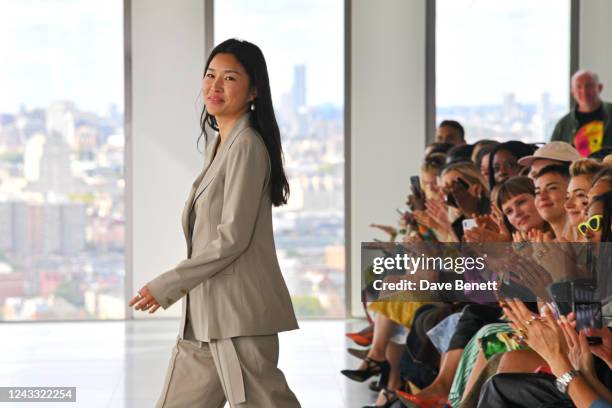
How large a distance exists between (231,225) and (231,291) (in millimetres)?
154

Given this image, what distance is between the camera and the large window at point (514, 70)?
733 centimetres

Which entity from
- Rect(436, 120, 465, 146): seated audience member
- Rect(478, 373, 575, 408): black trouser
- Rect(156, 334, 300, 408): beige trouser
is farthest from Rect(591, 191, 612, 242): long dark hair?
Rect(436, 120, 465, 146): seated audience member

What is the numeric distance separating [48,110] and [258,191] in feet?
17.1

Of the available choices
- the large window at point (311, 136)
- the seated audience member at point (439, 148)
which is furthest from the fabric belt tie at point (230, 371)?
the large window at point (311, 136)

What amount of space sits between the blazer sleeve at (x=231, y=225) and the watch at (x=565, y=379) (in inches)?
30.7

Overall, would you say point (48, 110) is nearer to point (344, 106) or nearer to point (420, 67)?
point (344, 106)

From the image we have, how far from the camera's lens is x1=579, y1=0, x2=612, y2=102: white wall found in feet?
23.6

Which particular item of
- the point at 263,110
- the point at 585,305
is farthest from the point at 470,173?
the point at 263,110

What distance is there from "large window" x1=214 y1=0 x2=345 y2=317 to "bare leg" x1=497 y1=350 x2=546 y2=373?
448cm

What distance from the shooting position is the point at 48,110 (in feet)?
23.3

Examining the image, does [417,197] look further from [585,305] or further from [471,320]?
[585,305]

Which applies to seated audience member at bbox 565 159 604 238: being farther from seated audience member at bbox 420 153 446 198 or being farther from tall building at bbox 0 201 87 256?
tall building at bbox 0 201 87 256

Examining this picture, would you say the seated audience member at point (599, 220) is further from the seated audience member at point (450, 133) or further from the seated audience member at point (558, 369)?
the seated audience member at point (450, 133)

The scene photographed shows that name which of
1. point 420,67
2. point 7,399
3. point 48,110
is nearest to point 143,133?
point 48,110
